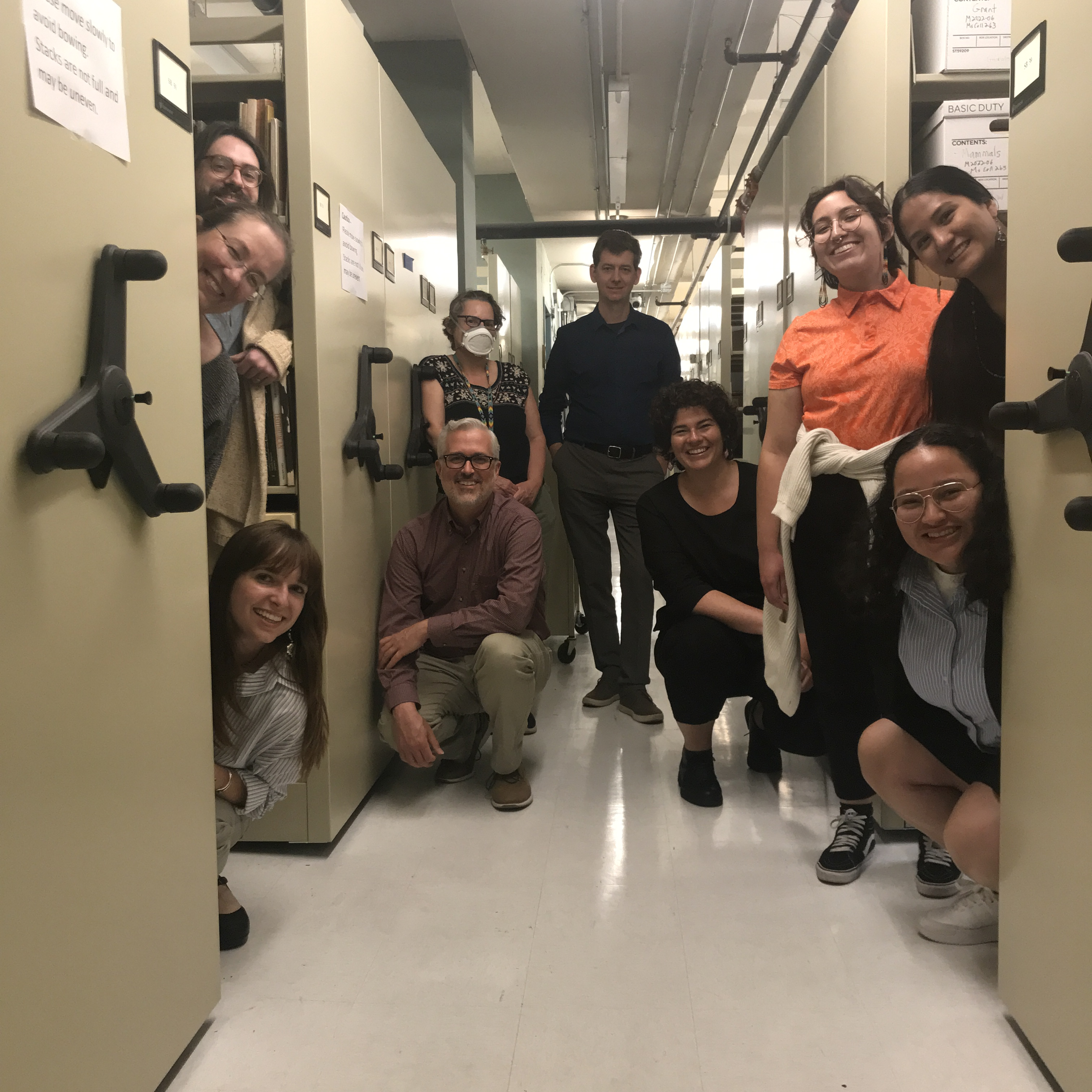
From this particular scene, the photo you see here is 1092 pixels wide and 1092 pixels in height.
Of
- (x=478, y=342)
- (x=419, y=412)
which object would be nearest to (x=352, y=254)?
Answer: (x=419, y=412)

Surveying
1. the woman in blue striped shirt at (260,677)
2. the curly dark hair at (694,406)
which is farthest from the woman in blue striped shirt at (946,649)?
the woman in blue striped shirt at (260,677)

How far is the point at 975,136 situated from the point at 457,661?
1.77m

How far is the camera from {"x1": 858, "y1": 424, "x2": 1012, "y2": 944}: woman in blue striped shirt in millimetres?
1337

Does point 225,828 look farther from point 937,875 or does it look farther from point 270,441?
point 937,875

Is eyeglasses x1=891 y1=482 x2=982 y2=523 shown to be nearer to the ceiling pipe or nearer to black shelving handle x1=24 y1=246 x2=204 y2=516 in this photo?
black shelving handle x1=24 y1=246 x2=204 y2=516

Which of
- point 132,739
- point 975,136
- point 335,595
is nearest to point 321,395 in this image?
point 335,595

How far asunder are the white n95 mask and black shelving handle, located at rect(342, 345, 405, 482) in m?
0.67

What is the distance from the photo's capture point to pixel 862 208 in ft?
5.91

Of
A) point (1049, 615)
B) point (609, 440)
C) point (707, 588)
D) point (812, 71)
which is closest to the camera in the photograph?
point (1049, 615)

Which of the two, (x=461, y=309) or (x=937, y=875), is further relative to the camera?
(x=461, y=309)

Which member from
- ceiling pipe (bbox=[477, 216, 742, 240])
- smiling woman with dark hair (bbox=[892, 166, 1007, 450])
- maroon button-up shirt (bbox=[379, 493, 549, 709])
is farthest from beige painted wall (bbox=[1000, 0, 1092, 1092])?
ceiling pipe (bbox=[477, 216, 742, 240])

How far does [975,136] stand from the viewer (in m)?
1.92

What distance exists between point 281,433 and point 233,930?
0.97 m

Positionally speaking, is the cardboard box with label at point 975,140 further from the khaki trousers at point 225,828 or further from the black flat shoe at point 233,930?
the black flat shoe at point 233,930
